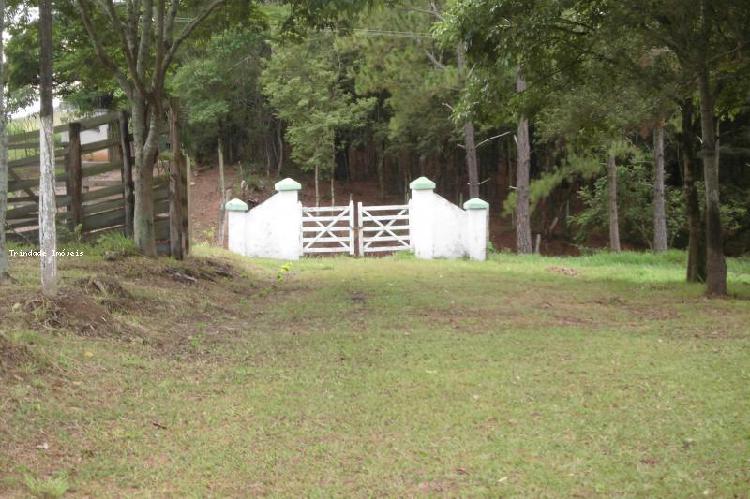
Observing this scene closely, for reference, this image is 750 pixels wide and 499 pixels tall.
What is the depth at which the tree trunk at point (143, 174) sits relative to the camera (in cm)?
1252

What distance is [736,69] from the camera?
12242 mm

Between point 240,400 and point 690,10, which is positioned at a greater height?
point 690,10

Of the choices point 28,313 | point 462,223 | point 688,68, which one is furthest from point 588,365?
point 462,223

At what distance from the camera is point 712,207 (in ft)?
39.6

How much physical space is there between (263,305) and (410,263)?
290 inches

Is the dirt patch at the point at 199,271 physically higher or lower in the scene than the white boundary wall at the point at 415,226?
lower

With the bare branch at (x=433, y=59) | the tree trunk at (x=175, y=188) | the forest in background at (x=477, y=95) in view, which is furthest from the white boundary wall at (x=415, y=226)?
the bare branch at (x=433, y=59)

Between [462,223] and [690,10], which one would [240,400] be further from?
[462,223]

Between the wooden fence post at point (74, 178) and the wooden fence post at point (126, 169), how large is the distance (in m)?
0.67

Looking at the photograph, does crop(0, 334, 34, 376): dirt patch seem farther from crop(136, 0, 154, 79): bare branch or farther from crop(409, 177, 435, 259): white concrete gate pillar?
crop(409, 177, 435, 259): white concrete gate pillar

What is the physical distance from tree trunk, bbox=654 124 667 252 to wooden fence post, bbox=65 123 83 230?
15.7 meters

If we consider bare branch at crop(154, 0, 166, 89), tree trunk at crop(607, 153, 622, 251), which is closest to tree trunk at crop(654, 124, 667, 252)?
tree trunk at crop(607, 153, 622, 251)

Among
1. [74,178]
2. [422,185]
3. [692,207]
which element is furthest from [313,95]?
[692,207]

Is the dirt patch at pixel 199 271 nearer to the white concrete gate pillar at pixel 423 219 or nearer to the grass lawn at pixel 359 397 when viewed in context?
the grass lawn at pixel 359 397
